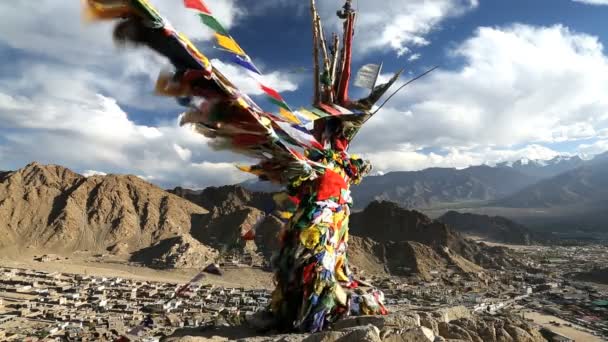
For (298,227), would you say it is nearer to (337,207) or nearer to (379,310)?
(337,207)

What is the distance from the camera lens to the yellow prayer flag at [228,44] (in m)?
4.73

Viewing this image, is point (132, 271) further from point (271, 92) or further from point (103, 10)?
point (103, 10)

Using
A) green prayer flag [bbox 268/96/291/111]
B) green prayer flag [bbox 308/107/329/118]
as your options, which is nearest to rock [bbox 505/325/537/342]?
green prayer flag [bbox 308/107/329/118]

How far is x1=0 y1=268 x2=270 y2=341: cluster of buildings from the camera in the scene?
21125mm

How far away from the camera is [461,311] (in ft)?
21.0

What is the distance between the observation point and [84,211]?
6425 centimetres

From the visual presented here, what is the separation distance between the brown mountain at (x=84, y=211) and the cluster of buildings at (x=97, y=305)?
19563mm

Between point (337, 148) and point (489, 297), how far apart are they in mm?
36039

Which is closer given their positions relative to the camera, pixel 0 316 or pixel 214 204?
pixel 0 316

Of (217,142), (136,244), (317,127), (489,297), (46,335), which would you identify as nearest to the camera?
(217,142)

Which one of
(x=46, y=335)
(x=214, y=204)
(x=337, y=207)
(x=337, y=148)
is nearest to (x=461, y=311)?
(x=337, y=207)

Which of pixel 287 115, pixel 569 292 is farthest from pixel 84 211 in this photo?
pixel 287 115

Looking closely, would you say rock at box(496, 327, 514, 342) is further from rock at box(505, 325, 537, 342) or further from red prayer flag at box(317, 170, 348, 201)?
red prayer flag at box(317, 170, 348, 201)

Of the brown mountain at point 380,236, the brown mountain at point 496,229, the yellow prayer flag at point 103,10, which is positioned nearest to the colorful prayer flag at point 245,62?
the yellow prayer flag at point 103,10
